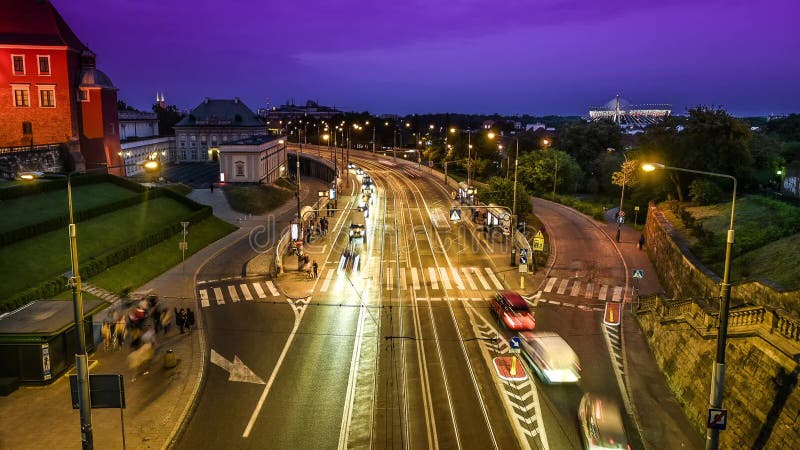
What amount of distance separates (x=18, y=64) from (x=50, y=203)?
23.7 m

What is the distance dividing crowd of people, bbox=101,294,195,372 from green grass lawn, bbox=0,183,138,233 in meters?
11.3

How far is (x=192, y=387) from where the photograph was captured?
73.7ft

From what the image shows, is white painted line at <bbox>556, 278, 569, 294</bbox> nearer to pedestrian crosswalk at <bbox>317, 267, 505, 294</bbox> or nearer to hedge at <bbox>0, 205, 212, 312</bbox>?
pedestrian crosswalk at <bbox>317, 267, 505, 294</bbox>

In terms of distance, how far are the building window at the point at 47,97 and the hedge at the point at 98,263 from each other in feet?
67.3

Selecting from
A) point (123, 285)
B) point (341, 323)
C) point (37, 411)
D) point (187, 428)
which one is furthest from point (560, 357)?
point (123, 285)

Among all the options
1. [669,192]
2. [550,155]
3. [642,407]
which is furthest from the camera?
[550,155]

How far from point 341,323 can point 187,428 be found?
1150cm

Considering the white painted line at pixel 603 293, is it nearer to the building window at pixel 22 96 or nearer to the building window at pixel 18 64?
the building window at pixel 22 96

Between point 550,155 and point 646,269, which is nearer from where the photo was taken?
point 646,269

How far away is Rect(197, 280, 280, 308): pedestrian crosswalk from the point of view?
3428cm

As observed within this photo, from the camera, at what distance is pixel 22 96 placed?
57.3m

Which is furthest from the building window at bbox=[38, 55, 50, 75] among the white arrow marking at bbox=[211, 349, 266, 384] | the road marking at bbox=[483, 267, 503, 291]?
the road marking at bbox=[483, 267, 503, 291]

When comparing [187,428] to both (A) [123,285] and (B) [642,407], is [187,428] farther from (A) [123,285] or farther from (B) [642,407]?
(A) [123,285]

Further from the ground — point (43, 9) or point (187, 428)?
point (43, 9)
